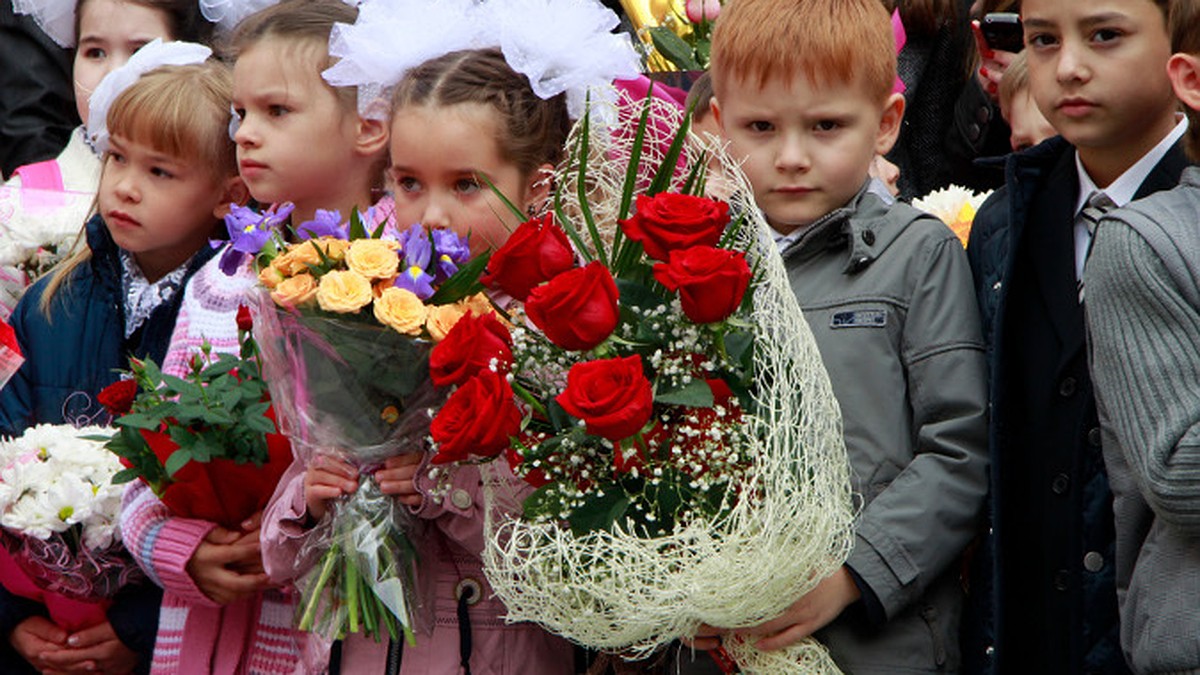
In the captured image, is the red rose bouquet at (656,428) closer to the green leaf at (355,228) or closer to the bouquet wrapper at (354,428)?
the bouquet wrapper at (354,428)

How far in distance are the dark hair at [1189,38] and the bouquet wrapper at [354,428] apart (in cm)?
142

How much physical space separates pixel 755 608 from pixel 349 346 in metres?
0.89

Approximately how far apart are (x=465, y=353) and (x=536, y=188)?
0.85m

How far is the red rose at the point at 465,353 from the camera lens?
277cm

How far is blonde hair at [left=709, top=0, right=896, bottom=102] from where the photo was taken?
Answer: 10.4 feet

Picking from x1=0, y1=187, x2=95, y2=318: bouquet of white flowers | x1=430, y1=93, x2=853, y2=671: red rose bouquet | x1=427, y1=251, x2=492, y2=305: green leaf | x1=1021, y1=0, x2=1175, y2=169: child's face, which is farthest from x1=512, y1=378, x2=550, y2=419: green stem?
x1=0, y1=187, x2=95, y2=318: bouquet of white flowers

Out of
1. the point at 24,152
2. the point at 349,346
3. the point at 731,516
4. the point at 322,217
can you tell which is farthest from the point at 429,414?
the point at 24,152

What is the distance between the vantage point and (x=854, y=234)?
314cm

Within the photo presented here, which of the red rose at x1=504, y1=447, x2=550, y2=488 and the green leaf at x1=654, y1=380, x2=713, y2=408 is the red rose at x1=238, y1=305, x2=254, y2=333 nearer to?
the red rose at x1=504, y1=447, x2=550, y2=488

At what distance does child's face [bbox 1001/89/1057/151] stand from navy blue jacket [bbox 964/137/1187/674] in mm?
1021

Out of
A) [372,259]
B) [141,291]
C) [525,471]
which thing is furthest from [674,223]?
[141,291]

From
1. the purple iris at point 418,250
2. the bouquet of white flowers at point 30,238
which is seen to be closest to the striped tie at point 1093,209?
the purple iris at point 418,250

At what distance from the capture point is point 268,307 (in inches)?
118

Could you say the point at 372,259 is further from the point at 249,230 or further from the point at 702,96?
the point at 702,96
